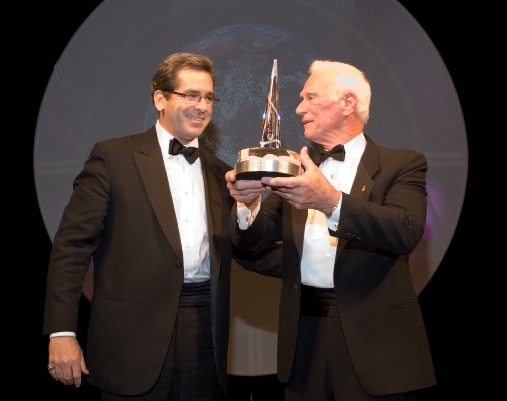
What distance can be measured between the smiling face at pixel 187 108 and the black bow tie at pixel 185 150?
96 mm

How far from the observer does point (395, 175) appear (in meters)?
2.52

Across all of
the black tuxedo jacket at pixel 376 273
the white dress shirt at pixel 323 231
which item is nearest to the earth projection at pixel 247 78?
the white dress shirt at pixel 323 231

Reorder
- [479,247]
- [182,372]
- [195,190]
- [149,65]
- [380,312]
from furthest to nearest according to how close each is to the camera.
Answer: [479,247], [149,65], [195,190], [182,372], [380,312]

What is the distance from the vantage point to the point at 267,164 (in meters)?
2.12

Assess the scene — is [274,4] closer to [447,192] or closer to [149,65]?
[149,65]

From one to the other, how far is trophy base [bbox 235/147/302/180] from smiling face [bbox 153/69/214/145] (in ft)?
2.21

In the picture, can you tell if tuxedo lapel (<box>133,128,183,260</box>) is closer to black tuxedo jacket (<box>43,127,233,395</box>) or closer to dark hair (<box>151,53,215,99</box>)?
black tuxedo jacket (<box>43,127,233,395</box>)

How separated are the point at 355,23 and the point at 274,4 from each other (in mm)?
438

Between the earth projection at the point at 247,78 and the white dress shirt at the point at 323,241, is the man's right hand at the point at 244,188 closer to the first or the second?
A: the white dress shirt at the point at 323,241

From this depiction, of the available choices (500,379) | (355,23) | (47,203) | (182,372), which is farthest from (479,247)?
(47,203)

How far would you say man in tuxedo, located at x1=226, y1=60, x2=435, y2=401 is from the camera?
7.41 ft

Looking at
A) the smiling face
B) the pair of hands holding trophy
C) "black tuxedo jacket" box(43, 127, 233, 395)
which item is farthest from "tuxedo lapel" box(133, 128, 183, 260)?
the pair of hands holding trophy

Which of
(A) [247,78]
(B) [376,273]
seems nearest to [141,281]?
(B) [376,273]

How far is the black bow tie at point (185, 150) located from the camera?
2750 mm
